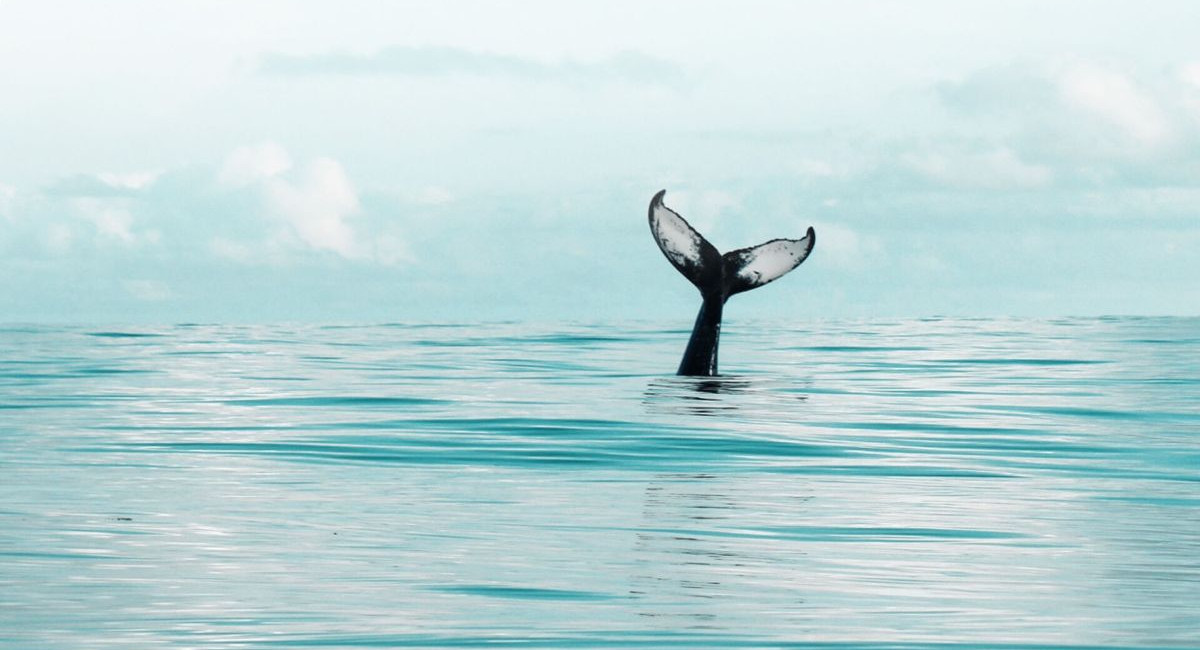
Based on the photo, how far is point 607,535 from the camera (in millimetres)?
8492

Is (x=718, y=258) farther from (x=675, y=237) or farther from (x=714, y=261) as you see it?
(x=675, y=237)

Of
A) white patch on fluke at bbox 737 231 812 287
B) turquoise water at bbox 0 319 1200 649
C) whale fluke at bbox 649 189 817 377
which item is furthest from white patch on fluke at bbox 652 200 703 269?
turquoise water at bbox 0 319 1200 649

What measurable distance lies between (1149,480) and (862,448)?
2781 mm

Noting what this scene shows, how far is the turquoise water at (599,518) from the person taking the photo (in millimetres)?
6062

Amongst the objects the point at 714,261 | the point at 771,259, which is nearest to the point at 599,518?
the point at 771,259

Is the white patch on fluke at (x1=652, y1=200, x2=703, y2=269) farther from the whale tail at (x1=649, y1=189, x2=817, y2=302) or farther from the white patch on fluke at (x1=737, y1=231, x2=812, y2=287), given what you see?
the white patch on fluke at (x1=737, y1=231, x2=812, y2=287)

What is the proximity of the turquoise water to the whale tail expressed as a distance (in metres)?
1.51

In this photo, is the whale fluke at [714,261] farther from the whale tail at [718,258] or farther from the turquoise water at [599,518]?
the turquoise water at [599,518]

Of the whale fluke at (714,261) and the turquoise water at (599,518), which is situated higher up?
the whale fluke at (714,261)

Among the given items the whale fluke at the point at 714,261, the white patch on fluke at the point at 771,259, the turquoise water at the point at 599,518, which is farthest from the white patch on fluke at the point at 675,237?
the turquoise water at the point at 599,518

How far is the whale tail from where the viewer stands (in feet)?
66.5

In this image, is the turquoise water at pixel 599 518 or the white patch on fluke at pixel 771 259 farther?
the white patch on fluke at pixel 771 259

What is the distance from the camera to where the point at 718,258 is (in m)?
21.2

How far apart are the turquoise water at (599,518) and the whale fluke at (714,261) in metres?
1.27
